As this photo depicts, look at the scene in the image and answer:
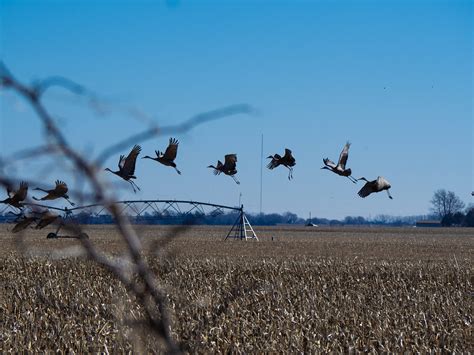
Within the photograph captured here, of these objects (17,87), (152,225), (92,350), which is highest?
(17,87)

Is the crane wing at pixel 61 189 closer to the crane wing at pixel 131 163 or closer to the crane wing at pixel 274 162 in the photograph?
the crane wing at pixel 131 163

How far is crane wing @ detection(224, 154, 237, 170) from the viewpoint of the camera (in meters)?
3.00

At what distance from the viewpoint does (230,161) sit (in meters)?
3.07

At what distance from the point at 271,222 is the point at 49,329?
537 feet

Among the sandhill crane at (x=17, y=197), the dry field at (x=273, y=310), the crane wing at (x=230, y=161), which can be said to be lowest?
the dry field at (x=273, y=310)

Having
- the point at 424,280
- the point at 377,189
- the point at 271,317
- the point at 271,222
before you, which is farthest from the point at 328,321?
the point at 271,222

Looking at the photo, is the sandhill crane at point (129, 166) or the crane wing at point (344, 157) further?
the crane wing at point (344, 157)

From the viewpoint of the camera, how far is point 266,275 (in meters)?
23.0

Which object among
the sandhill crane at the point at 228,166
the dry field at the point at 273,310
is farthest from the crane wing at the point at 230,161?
the dry field at the point at 273,310

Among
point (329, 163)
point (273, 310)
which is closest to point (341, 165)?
point (329, 163)

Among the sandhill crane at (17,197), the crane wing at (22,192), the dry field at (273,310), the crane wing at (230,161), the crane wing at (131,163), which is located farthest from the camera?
the dry field at (273,310)

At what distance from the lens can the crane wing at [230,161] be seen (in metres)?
3.00

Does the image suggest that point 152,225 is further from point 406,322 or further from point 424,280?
point 424,280

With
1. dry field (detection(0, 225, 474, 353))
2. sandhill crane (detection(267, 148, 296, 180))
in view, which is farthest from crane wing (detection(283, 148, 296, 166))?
dry field (detection(0, 225, 474, 353))
